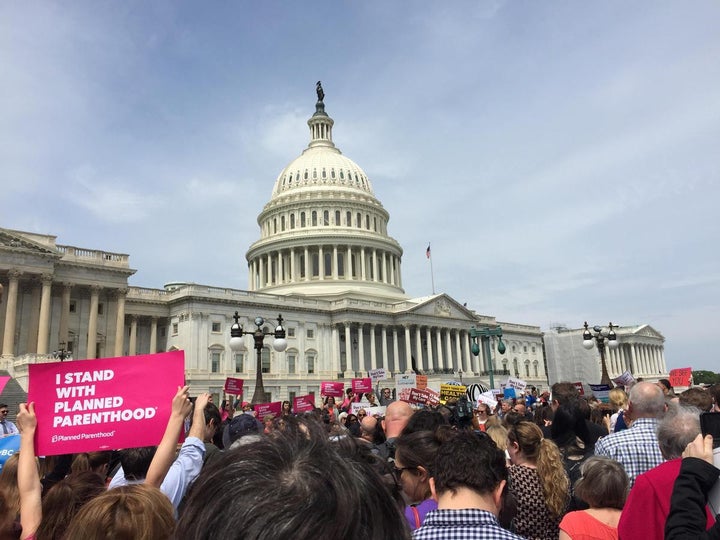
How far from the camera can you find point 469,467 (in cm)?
376

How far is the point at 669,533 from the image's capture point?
303cm

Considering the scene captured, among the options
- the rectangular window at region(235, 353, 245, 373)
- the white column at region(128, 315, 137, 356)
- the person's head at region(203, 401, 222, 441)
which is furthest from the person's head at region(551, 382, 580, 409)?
the white column at region(128, 315, 137, 356)

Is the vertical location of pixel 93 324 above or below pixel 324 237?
below

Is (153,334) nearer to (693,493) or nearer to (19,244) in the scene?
(19,244)

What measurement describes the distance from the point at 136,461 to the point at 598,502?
4135 millimetres

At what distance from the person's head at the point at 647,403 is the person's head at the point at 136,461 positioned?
17.1 ft

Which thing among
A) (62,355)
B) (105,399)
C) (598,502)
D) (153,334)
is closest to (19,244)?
(153,334)

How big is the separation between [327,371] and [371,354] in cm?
705

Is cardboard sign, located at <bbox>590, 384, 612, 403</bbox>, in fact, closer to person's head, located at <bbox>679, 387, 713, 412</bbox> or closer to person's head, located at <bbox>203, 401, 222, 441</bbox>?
person's head, located at <bbox>679, 387, 713, 412</bbox>

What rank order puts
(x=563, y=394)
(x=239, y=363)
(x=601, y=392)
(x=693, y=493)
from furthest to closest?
1. (x=239, y=363)
2. (x=601, y=392)
3. (x=563, y=394)
4. (x=693, y=493)

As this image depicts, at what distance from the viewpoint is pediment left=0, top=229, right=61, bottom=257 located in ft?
153

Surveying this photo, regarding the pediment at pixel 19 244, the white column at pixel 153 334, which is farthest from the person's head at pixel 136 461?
the white column at pixel 153 334

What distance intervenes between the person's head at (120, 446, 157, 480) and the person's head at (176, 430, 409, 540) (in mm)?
4188

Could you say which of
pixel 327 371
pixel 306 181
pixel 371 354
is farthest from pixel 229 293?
pixel 306 181
